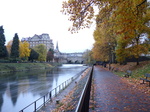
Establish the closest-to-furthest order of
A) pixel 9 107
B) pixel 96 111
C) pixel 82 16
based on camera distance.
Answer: pixel 96 111 < pixel 82 16 < pixel 9 107

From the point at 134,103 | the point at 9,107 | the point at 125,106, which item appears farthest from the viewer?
the point at 9,107

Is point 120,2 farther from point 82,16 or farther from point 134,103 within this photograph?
point 134,103

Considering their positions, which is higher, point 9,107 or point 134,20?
point 134,20

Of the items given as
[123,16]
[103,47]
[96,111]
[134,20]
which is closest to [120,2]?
[123,16]

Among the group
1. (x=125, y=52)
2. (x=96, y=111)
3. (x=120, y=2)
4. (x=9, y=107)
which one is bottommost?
(x=9, y=107)

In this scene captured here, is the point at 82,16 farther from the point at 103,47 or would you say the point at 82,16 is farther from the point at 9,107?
the point at 103,47

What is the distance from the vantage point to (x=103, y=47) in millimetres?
38750

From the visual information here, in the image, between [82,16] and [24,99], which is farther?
[24,99]

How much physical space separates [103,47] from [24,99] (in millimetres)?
27871

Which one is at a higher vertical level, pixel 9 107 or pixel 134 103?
pixel 134 103

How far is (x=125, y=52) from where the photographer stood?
2486 centimetres

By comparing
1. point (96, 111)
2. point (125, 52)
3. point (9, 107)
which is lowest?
point (9, 107)

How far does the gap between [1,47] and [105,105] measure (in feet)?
185

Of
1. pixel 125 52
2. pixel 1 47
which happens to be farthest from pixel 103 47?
pixel 1 47
